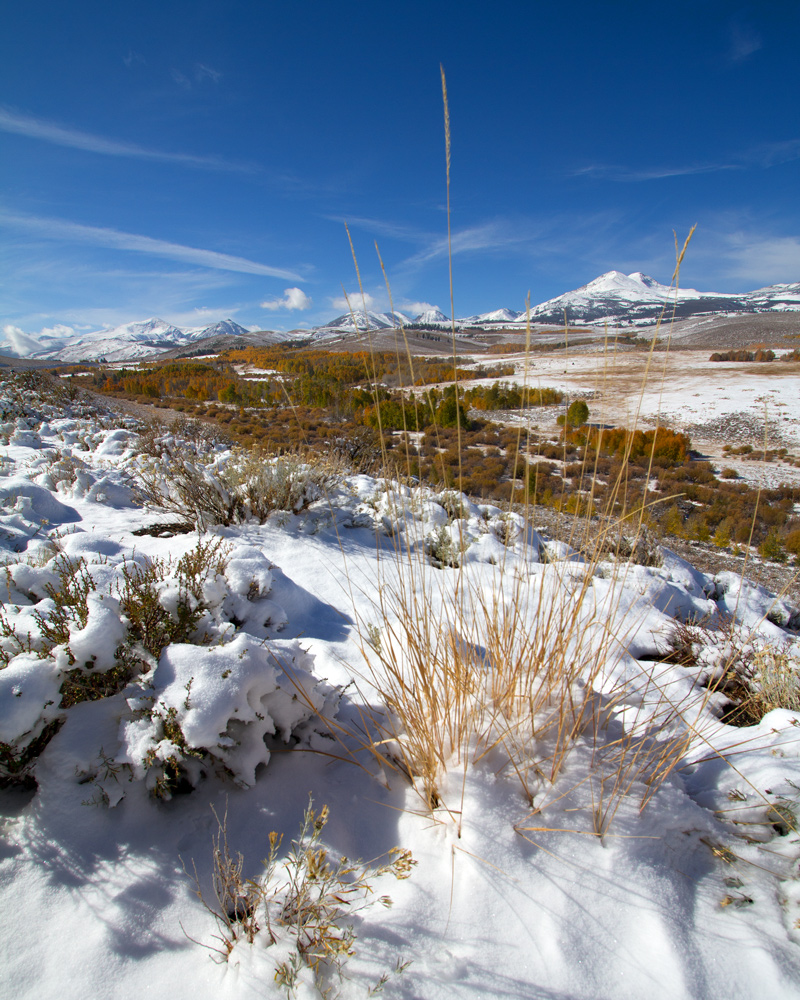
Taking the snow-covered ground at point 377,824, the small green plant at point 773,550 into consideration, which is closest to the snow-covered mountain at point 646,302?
the small green plant at point 773,550

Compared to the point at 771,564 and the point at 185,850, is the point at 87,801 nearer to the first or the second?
the point at 185,850

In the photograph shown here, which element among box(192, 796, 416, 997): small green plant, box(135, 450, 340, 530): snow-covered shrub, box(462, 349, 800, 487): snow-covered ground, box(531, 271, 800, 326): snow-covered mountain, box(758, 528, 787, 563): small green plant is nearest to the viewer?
box(192, 796, 416, 997): small green plant

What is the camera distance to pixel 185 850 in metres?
1.12

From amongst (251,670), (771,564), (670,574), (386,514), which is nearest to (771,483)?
(771,564)

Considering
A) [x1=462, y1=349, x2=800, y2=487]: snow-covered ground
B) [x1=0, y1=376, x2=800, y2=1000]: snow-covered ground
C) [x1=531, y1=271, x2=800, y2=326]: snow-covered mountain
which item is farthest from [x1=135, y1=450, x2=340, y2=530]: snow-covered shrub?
[x1=531, y1=271, x2=800, y2=326]: snow-covered mountain

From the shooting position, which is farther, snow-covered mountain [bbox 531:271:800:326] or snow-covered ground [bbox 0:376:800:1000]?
snow-covered mountain [bbox 531:271:800:326]

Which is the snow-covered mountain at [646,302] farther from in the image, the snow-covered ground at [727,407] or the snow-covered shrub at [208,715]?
the snow-covered shrub at [208,715]

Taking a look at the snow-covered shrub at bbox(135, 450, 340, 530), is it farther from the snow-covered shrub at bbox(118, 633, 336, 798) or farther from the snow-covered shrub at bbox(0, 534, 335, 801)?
the snow-covered shrub at bbox(118, 633, 336, 798)

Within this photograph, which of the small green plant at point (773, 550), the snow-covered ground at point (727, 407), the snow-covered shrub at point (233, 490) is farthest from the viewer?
the snow-covered ground at point (727, 407)

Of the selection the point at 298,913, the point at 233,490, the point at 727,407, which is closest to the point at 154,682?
the point at 298,913

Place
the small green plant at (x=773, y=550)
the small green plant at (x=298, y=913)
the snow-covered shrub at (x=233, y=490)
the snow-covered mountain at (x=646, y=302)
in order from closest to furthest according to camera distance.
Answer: the small green plant at (x=298, y=913)
the snow-covered shrub at (x=233, y=490)
the small green plant at (x=773, y=550)
the snow-covered mountain at (x=646, y=302)

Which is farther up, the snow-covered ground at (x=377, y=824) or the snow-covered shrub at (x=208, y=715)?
the snow-covered shrub at (x=208, y=715)

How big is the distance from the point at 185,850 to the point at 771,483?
13.5 metres

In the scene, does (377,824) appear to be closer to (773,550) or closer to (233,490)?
(233,490)
